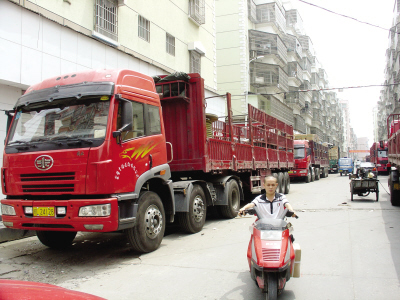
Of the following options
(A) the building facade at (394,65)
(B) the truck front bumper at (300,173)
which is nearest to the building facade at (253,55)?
(B) the truck front bumper at (300,173)

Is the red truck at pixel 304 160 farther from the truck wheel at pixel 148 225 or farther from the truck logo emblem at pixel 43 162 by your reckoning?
the truck logo emblem at pixel 43 162

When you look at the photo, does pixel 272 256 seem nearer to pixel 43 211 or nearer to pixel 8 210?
pixel 43 211

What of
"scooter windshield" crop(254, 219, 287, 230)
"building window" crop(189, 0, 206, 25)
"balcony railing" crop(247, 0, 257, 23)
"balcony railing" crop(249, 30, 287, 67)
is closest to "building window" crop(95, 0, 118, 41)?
"building window" crop(189, 0, 206, 25)

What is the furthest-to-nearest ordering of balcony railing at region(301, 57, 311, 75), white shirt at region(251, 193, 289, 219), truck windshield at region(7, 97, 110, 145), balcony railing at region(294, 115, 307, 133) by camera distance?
balcony railing at region(301, 57, 311, 75) → balcony railing at region(294, 115, 307, 133) → truck windshield at region(7, 97, 110, 145) → white shirt at region(251, 193, 289, 219)

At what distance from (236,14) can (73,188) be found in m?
30.0

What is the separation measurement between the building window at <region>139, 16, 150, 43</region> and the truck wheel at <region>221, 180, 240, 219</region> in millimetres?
7930

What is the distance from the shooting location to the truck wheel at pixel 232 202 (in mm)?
9562

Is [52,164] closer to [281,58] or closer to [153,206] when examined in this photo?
[153,206]

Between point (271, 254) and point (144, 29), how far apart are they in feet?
42.8

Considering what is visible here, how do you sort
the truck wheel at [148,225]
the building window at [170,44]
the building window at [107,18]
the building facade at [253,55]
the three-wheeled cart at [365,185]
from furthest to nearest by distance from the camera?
the building facade at [253,55], the building window at [170,44], the three-wheeled cart at [365,185], the building window at [107,18], the truck wheel at [148,225]

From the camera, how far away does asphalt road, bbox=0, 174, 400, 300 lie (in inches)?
172

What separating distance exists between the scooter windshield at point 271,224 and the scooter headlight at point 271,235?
0.06 meters

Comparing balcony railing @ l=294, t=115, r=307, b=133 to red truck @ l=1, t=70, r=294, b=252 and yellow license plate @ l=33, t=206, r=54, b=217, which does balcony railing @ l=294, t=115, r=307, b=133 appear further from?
yellow license plate @ l=33, t=206, r=54, b=217

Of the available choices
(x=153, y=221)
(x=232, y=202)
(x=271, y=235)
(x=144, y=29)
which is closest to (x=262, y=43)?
(x=144, y=29)
